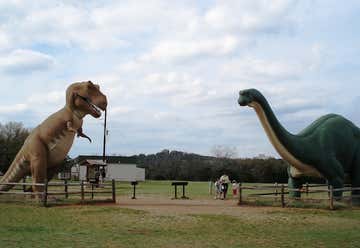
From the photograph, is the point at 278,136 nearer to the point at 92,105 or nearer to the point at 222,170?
the point at 92,105

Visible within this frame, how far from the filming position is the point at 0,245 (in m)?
8.99

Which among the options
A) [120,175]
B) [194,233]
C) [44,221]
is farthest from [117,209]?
[120,175]

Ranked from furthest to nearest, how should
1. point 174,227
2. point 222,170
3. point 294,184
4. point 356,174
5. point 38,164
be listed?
1. point 222,170
2. point 294,184
3. point 356,174
4. point 38,164
5. point 174,227

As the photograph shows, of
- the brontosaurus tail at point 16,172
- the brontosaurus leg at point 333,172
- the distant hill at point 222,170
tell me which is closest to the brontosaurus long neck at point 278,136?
the brontosaurus leg at point 333,172

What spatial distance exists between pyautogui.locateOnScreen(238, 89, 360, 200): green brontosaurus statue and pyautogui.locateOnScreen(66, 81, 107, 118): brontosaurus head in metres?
5.26

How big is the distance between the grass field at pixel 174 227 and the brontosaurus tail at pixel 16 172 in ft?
9.24

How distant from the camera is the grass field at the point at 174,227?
9.84 m

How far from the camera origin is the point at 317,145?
18656mm

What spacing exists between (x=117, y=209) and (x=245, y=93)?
19.2ft

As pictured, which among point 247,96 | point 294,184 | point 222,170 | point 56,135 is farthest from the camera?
point 222,170

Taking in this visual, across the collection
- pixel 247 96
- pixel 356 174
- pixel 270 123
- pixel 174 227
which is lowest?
pixel 174 227

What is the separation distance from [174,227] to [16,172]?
9.62 m

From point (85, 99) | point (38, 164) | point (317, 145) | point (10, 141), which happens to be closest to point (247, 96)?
point (317, 145)

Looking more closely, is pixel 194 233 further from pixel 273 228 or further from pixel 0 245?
pixel 0 245
